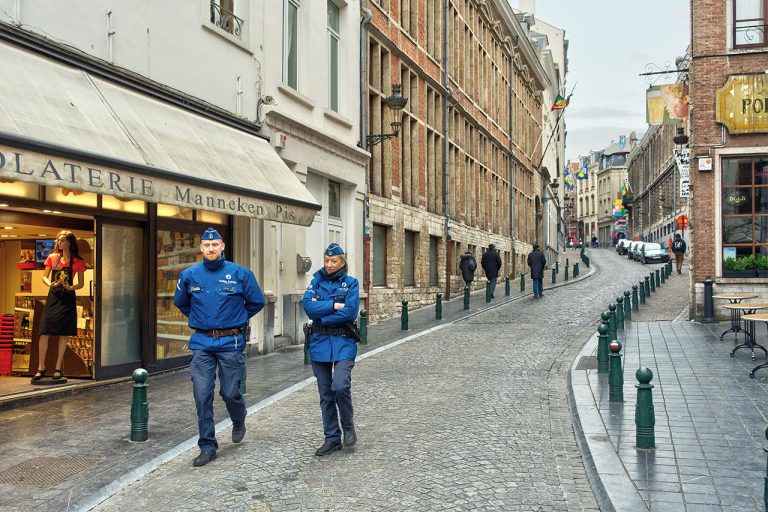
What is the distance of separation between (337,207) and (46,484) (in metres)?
12.4

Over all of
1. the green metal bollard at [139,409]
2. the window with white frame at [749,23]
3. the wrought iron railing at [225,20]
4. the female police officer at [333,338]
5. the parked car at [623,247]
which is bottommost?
the green metal bollard at [139,409]

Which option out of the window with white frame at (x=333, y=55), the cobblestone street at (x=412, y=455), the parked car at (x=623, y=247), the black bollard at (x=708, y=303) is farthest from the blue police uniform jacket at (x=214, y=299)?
the parked car at (x=623, y=247)

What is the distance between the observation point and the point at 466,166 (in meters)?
30.1

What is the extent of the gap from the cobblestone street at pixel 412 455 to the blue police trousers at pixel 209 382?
24cm

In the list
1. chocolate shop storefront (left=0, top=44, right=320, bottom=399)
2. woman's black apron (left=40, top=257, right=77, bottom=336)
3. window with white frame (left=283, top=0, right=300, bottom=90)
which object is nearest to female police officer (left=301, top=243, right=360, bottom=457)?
chocolate shop storefront (left=0, top=44, right=320, bottom=399)

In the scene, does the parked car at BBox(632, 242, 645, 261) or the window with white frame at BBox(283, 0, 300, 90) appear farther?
the parked car at BBox(632, 242, 645, 261)

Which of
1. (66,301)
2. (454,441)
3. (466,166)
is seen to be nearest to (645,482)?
(454,441)

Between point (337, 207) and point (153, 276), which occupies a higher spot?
point (337, 207)

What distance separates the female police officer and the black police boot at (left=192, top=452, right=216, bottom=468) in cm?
86

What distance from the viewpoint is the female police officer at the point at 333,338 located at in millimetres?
6484

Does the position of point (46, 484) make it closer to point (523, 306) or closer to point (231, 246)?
point (231, 246)

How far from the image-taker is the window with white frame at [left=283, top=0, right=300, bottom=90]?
14805 mm

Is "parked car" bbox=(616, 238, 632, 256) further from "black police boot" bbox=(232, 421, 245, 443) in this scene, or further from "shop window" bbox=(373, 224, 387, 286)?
"black police boot" bbox=(232, 421, 245, 443)

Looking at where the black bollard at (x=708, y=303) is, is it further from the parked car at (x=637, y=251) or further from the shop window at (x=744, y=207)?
the parked car at (x=637, y=251)
